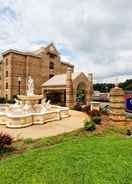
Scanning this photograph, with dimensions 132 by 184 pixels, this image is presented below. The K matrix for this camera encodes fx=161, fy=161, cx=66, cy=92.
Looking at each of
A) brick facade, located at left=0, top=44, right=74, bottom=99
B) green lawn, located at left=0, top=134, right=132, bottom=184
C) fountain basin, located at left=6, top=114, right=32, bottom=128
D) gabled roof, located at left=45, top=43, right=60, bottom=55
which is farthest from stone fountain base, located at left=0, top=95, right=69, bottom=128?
gabled roof, located at left=45, top=43, right=60, bottom=55

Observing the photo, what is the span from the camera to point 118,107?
12.1 metres

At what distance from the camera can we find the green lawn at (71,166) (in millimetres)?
4594

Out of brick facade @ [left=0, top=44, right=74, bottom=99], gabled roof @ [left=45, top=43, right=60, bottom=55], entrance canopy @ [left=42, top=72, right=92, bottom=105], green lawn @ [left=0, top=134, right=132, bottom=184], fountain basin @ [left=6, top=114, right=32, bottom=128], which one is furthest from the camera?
gabled roof @ [left=45, top=43, right=60, bottom=55]

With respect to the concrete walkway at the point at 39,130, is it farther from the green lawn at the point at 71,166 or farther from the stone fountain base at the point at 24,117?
the green lawn at the point at 71,166

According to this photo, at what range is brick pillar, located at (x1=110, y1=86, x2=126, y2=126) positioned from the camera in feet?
39.8

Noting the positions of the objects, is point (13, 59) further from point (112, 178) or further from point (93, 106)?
point (112, 178)

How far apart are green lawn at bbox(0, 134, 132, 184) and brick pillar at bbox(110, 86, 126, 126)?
16.9 ft

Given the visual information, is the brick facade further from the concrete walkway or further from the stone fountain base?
the concrete walkway

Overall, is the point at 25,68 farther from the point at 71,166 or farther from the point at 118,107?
the point at 71,166

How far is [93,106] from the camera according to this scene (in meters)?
20.2

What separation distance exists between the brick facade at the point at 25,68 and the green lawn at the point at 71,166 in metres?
26.3

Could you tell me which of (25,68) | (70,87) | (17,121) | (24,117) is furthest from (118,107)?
(25,68)

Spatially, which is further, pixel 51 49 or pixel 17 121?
pixel 51 49

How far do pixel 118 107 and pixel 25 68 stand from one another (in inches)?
970
